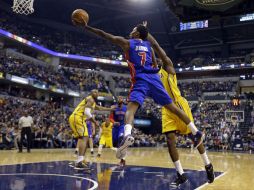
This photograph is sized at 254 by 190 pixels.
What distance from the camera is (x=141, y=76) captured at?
13.5 ft

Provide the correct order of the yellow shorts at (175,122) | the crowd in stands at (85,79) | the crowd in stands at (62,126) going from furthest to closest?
1. the crowd in stands at (85,79)
2. the crowd in stands at (62,126)
3. the yellow shorts at (175,122)

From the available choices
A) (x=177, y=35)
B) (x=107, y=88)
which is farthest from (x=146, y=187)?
(x=177, y=35)

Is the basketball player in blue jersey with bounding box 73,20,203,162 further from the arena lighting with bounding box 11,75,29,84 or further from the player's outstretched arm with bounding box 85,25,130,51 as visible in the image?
the arena lighting with bounding box 11,75,29,84

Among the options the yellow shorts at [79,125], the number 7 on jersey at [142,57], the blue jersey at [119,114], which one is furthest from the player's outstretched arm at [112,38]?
the blue jersey at [119,114]

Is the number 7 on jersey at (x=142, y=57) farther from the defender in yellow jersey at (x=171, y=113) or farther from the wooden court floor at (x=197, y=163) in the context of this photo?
the wooden court floor at (x=197, y=163)

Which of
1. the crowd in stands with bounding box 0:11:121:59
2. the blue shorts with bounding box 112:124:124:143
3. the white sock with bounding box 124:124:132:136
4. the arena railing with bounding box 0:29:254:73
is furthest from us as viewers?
the crowd in stands with bounding box 0:11:121:59

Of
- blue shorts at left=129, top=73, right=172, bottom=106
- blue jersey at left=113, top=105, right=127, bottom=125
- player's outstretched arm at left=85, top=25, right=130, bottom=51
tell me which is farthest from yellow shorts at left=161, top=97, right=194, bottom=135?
blue jersey at left=113, top=105, right=127, bottom=125

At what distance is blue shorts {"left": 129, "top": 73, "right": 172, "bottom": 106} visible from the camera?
401 centimetres

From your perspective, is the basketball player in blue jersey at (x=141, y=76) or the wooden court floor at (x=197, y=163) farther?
the wooden court floor at (x=197, y=163)

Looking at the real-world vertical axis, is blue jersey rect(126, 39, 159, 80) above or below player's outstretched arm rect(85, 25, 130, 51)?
below

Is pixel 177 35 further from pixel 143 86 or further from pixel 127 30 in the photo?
pixel 143 86

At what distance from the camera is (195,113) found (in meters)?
32.6

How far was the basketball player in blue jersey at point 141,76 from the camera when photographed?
4.00m

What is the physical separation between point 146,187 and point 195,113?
28609 mm
